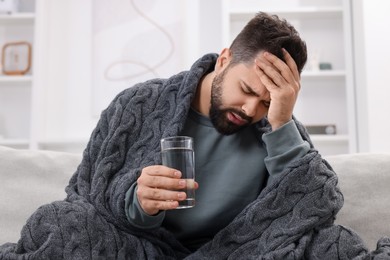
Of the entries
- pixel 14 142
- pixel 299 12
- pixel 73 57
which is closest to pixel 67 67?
pixel 73 57

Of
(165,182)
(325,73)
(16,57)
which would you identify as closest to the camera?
(165,182)

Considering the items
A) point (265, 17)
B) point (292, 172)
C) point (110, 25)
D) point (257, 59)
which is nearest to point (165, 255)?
point (292, 172)

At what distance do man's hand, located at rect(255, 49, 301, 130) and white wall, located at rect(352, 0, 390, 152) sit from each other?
197cm

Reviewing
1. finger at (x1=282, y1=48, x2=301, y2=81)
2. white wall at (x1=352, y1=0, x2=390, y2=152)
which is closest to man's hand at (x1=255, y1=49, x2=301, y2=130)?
finger at (x1=282, y1=48, x2=301, y2=81)

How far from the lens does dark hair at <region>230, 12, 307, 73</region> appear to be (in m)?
1.48

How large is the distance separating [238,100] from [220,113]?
0.20ft

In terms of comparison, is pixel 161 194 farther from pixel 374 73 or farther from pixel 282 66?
pixel 374 73

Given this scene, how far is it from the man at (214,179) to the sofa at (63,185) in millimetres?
238

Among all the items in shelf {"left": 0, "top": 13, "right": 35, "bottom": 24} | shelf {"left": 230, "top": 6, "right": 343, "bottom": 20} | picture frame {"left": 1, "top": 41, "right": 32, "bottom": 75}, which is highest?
shelf {"left": 0, "top": 13, "right": 35, "bottom": 24}

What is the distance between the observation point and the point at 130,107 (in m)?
1.57

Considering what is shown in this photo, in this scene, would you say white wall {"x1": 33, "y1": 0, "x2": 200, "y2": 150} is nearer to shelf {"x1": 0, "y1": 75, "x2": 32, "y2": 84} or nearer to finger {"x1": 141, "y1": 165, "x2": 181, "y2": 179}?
shelf {"x1": 0, "y1": 75, "x2": 32, "y2": 84}

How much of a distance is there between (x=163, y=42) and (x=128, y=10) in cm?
33

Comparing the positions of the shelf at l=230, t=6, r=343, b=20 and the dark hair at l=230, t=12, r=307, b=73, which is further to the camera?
the shelf at l=230, t=6, r=343, b=20

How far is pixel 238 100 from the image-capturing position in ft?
4.98
